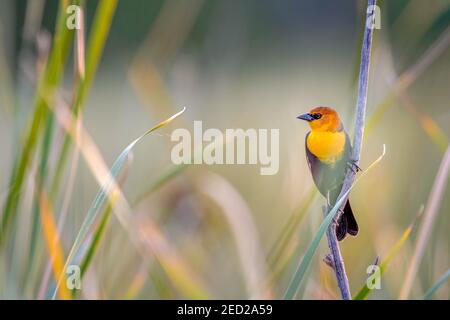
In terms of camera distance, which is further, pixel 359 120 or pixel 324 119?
pixel 324 119

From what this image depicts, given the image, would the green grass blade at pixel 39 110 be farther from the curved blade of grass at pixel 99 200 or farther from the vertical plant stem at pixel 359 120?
the vertical plant stem at pixel 359 120

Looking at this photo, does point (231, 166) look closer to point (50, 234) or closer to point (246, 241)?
point (246, 241)

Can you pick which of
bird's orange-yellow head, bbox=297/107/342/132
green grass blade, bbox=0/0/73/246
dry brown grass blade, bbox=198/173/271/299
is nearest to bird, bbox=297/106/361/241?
bird's orange-yellow head, bbox=297/107/342/132

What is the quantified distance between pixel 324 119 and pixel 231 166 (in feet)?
2.08

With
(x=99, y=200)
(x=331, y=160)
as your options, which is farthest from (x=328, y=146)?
(x=99, y=200)

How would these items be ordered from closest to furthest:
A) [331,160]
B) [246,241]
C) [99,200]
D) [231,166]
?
[99,200] < [331,160] < [246,241] < [231,166]

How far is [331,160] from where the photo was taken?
0.75 meters

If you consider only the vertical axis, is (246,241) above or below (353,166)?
below

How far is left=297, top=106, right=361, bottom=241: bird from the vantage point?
743 millimetres

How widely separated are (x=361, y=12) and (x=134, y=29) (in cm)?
124

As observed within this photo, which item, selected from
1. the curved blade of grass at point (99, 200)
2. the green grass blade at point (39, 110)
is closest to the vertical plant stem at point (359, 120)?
the curved blade of grass at point (99, 200)

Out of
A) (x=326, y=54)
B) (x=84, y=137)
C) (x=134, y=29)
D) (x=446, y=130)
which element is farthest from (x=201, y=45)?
(x=84, y=137)
